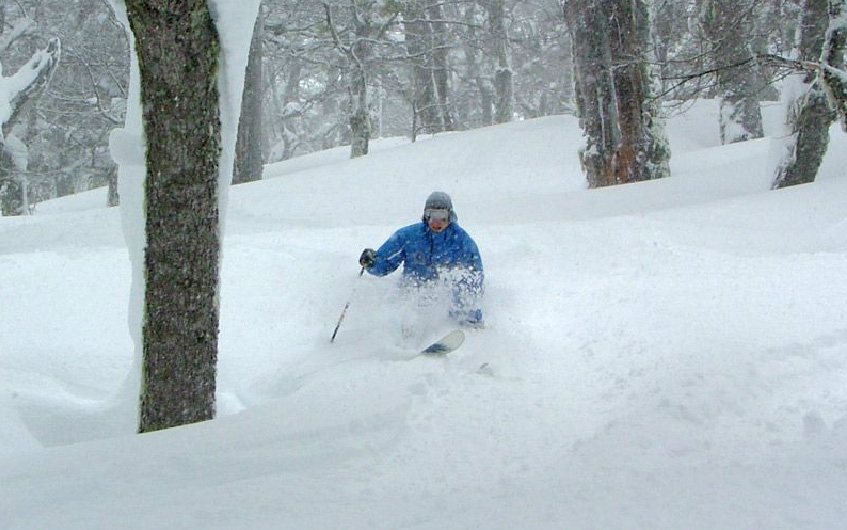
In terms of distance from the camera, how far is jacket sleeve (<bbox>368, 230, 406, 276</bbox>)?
20.3ft

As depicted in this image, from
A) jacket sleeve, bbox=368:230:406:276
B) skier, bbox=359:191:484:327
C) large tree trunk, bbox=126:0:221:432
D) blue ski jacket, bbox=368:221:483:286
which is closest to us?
large tree trunk, bbox=126:0:221:432

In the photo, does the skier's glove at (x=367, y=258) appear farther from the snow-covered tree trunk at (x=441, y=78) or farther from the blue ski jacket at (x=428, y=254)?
the snow-covered tree trunk at (x=441, y=78)

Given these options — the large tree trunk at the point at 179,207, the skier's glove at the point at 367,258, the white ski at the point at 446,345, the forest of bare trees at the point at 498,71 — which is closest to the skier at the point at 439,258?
the skier's glove at the point at 367,258

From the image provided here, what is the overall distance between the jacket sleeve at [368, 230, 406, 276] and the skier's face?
0.31 metres

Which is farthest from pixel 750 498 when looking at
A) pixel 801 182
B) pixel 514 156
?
pixel 514 156

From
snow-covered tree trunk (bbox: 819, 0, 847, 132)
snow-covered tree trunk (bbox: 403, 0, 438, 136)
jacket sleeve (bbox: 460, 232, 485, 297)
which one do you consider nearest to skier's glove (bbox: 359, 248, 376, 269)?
jacket sleeve (bbox: 460, 232, 485, 297)

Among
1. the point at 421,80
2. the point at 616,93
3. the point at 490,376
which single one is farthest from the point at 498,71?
the point at 490,376

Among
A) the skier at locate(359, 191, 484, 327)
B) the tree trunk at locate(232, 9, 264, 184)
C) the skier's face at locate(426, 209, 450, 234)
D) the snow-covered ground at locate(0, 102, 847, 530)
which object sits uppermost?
the tree trunk at locate(232, 9, 264, 184)

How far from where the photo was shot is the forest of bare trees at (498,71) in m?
7.94

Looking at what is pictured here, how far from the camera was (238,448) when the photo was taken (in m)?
2.95

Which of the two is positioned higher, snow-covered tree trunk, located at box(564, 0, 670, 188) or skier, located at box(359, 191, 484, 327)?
snow-covered tree trunk, located at box(564, 0, 670, 188)

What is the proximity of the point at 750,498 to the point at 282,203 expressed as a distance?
882 cm

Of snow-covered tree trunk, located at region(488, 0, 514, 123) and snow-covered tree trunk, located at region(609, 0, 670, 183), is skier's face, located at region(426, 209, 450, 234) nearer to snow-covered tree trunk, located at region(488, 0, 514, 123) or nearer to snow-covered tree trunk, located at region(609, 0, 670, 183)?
snow-covered tree trunk, located at region(609, 0, 670, 183)

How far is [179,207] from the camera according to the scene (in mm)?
3400
